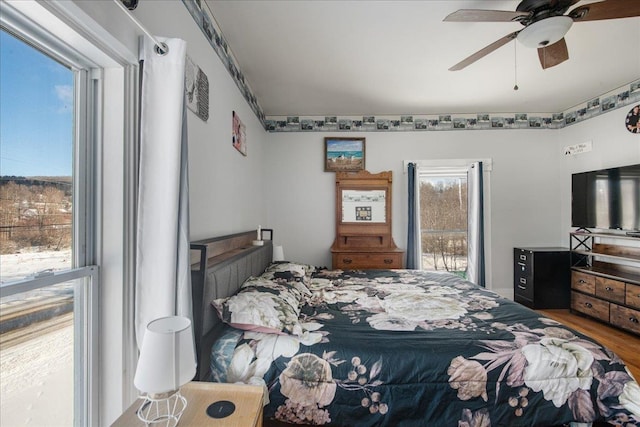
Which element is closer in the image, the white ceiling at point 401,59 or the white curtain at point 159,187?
the white curtain at point 159,187

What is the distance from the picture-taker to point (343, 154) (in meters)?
4.01

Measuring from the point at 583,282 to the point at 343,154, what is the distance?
3.31 m

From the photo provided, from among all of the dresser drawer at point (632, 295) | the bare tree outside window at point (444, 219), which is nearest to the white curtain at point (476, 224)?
the bare tree outside window at point (444, 219)

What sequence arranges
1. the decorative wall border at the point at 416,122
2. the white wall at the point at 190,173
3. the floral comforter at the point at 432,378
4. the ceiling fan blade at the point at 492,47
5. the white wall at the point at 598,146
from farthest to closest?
1. the decorative wall border at the point at 416,122
2. the white wall at the point at 598,146
3. the ceiling fan blade at the point at 492,47
4. the floral comforter at the point at 432,378
5. the white wall at the point at 190,173

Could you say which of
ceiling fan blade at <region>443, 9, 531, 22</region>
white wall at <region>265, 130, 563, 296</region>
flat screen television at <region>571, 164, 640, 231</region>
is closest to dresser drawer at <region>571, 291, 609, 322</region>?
white wall at <region>265, 130, 563, 296</region>

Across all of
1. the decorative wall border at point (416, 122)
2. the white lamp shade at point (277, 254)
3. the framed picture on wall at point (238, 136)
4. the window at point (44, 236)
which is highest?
the decorative wall border at point (416, 122)

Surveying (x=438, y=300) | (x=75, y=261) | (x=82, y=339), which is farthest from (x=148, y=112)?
(x=438, y=300)

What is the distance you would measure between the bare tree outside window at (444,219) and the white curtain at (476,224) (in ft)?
0.50

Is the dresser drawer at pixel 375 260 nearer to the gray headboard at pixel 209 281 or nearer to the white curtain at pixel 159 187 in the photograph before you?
the gray headboard at pixel 209 281

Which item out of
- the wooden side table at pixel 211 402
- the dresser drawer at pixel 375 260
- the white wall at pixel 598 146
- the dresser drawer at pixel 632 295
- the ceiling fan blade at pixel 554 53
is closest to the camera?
the wooden side table at pixel 211 402

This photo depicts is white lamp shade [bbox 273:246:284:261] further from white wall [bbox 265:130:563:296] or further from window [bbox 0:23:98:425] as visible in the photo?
window [bbox 0:23:98:425]

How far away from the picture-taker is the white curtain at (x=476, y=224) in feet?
12.6

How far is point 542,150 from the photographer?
4.01 m

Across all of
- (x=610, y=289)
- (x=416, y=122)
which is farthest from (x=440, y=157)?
(x=610, y=289)
